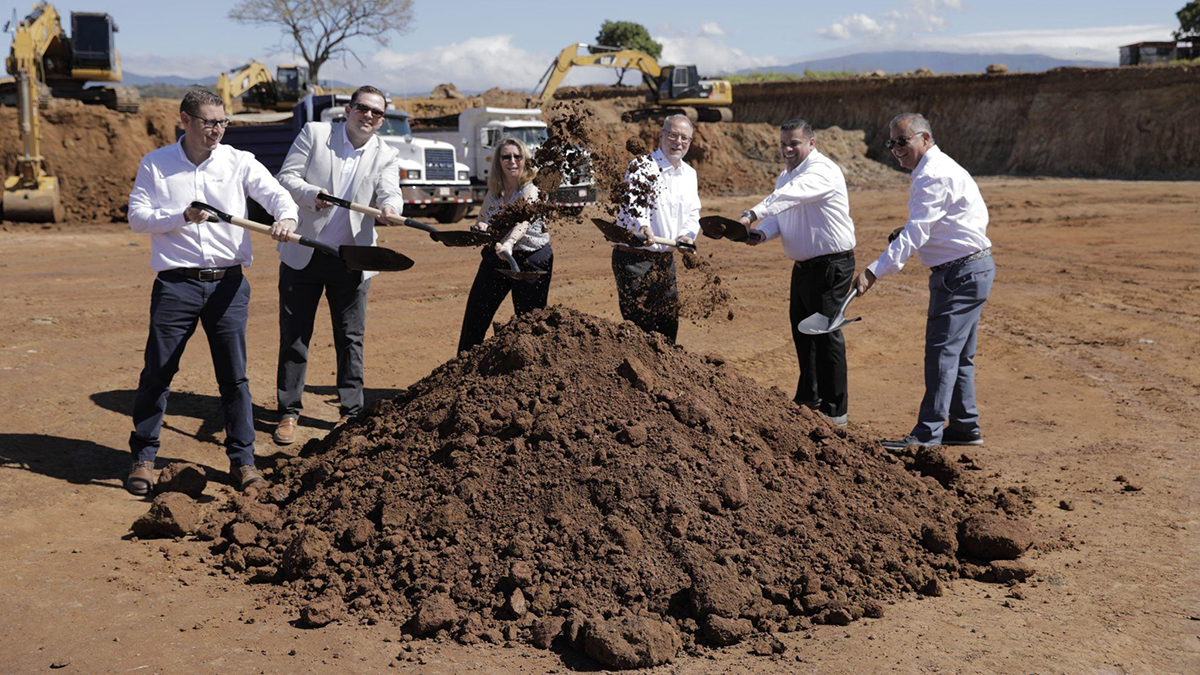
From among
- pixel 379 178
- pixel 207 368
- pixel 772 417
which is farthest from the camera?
pixel 207 368

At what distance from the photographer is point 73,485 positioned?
5051 millimetres

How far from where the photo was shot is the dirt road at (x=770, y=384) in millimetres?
3477

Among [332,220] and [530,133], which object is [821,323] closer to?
[332,220]

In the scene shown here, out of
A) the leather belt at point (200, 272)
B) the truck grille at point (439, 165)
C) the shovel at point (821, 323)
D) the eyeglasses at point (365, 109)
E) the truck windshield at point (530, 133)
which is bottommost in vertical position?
the shovel at point (821, 323)

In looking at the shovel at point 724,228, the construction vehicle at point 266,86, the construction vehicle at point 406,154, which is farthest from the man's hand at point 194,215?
the construction vehicle at point 266,86

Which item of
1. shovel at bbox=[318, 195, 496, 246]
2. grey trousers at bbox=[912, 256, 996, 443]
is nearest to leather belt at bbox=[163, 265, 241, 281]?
shovel at bbox=[318, 195, 496, 246]

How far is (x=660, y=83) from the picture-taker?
28047 mm

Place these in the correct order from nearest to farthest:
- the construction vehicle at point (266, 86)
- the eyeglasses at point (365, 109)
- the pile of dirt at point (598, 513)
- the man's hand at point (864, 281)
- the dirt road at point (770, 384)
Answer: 1. the dirt road at point (770, 384)
2. the pile of dirt at point (598, 513)
3. the man's hand at point (864, 281)
4. the eyeglasses at point (365, 109)
5. the construction vehicle at point (266, 86)

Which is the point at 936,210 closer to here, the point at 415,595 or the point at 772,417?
the point at 772,417

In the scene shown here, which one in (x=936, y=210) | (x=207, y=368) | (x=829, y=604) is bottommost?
(x=829, y=604)

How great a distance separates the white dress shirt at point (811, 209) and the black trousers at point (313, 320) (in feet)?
8.02

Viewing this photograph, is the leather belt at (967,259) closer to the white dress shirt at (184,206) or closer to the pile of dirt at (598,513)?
the pile of dirt at (598,513)

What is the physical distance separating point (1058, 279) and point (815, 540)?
9619mm

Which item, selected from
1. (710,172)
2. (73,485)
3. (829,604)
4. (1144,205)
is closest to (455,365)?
(73,485)
